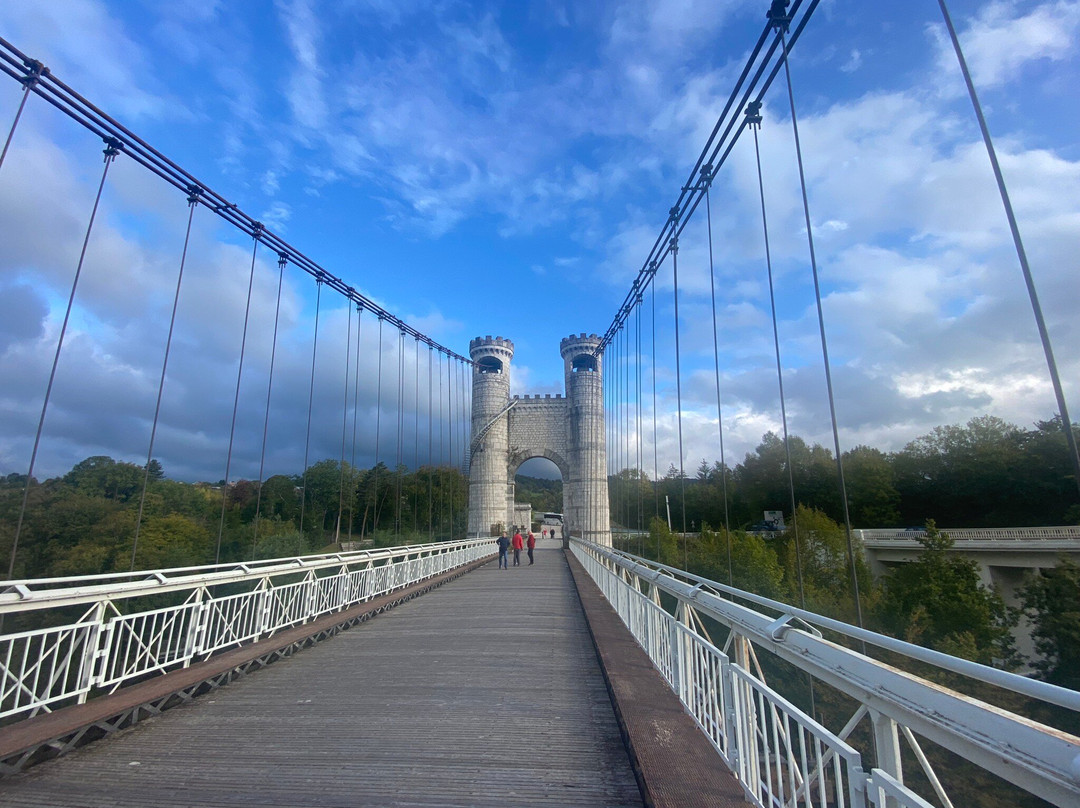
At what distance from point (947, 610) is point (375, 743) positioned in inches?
736

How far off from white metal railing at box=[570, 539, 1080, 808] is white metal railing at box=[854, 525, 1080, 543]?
1913 cm

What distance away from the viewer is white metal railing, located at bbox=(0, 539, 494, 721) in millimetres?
2684

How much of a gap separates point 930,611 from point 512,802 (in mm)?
18951

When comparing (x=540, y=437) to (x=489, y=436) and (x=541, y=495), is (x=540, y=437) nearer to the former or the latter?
(x=489, y=436)

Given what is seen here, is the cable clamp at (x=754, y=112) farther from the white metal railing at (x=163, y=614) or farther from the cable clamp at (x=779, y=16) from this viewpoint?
the white metal railing at (x=163, y=614)

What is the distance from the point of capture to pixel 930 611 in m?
16.7

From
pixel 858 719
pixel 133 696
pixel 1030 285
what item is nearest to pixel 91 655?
pixel 133 696

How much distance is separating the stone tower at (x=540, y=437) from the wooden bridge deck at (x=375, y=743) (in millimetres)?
24196

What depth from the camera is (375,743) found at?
8.55 ft

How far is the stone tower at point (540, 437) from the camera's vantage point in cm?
2867

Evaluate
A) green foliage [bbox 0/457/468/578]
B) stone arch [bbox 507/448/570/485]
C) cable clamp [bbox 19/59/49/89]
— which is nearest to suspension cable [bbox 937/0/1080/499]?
cable clamp [bbox 19/59/49/89]

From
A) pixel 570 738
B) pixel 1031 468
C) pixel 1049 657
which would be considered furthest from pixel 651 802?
pixel 1031 468

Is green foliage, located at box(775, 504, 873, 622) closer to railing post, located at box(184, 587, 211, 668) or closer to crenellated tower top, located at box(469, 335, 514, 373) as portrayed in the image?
crenellated tower top, located at box(469, 335, 514, 373)

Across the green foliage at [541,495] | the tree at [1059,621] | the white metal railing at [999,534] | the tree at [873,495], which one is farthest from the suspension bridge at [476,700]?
the green foliage at [541,495]
